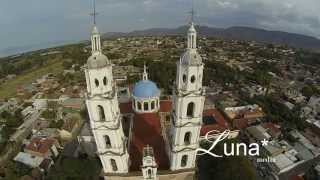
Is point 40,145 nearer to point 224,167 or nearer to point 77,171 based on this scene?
point 77,171

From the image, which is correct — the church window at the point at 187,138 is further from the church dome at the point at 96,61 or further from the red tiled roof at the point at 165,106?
the red tiled roof at the point at 165,106

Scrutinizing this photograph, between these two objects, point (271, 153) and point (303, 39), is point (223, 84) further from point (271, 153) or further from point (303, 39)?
point (303, 39)

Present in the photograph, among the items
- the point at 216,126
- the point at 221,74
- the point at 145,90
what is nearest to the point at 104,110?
the point at 145,90

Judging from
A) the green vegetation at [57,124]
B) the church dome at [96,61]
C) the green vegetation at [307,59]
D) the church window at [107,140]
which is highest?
the church dome at [96,61]

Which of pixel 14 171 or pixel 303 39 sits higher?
pixel 303 39

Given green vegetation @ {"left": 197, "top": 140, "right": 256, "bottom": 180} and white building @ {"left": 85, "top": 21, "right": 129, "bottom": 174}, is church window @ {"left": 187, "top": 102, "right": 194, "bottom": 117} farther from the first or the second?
green vegetation @ {"left": 197, "top": 140, "right": 256, "bottom": 180}

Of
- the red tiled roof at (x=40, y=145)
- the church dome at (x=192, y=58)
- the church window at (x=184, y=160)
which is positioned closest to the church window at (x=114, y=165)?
the church window at (x=184, y=160)

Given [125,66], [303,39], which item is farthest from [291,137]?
[303,39]

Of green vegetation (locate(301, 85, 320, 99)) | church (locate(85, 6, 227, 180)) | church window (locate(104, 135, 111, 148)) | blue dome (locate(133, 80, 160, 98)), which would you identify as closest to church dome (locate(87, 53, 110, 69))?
church (locate(85, 6, 227, 180))
